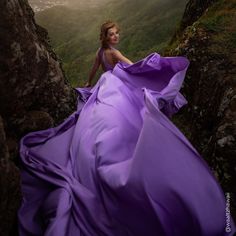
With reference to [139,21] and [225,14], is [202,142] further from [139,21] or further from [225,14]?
[139,21]

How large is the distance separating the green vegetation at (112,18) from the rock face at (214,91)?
41.8 feet

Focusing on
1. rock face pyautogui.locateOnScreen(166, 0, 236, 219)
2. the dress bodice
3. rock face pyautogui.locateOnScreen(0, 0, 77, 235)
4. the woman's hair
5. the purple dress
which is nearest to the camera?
the purple dress

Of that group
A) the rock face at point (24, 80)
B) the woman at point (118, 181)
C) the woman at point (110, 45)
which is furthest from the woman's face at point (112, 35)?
the woman at point (118, 181)

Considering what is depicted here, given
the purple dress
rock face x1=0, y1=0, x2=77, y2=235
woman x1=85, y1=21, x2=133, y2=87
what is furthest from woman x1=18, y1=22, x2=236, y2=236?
woman x1=85, y1=21, x2=133, y2=87

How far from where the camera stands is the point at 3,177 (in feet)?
13.7

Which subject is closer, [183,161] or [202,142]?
[183,161]

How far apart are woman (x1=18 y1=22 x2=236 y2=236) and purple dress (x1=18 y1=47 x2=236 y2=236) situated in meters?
0.01

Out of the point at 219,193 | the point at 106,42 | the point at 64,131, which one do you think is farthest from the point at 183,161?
the point at 106,42

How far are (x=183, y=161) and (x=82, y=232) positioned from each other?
53.7 inches

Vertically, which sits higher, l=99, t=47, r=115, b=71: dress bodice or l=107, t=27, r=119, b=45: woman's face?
l=107, t=27, r=119, b=45: woman's face

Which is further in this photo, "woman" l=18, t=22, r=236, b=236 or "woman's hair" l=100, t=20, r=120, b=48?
"woman's hair" l=100, t=20, r=120, b=48

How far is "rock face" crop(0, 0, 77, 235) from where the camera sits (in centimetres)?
588

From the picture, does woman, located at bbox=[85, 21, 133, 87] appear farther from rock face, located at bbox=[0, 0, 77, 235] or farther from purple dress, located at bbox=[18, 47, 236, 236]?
purple dress, located at bbox=[18, 47, 236, 236]

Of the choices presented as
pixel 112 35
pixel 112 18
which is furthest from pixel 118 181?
pixel 112 18
